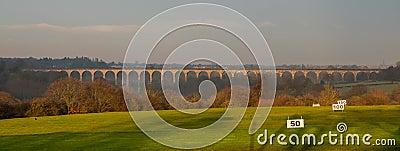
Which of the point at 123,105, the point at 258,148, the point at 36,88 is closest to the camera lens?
the point at 258,148

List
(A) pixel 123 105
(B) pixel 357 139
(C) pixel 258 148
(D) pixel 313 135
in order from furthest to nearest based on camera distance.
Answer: (A) pixel 123 105
(D) pixel 313 135
(B) pixel 357 139
(C) pixel 258 148

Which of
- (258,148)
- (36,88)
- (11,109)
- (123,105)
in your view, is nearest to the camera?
(258,148)

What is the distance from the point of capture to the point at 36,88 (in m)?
94.0

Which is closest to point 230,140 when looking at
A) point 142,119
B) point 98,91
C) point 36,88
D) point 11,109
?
point 142,119

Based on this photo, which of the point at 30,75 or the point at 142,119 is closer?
the point at 142,119

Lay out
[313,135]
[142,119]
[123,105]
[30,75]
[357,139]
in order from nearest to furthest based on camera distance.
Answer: [357,139] < [313,135] < [142,119] < [123,105] < [30,75]

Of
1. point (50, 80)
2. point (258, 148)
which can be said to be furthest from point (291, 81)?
point (258, 148)

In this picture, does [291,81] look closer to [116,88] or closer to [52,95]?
[116,88]

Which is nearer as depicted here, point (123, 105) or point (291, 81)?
point (123, 105)

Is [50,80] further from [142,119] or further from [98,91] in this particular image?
[142,119]

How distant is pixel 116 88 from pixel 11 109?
58.5 feet

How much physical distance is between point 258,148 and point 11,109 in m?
57.3

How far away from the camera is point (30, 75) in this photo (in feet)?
333

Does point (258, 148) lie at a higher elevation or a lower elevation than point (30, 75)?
lower
